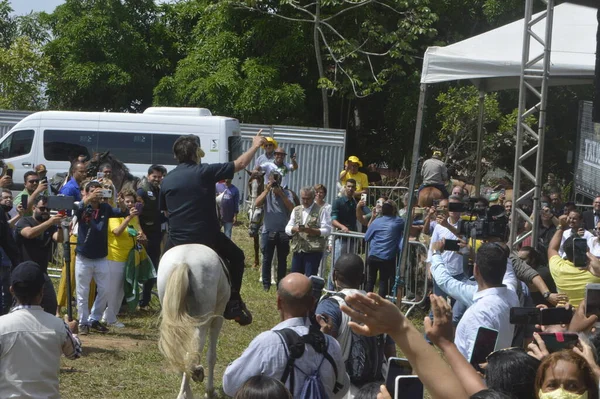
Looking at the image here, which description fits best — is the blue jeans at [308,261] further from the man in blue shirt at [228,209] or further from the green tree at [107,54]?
the green tree at [107,54]

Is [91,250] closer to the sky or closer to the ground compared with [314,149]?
closer to the ground

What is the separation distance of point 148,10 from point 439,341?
29.2 m

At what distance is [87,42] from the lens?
29.6 metres

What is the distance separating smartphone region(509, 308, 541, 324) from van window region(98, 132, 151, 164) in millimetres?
17712

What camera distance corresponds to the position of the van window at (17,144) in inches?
850

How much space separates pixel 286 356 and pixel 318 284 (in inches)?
28.2

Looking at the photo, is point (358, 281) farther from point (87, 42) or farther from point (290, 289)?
point (87, 42)

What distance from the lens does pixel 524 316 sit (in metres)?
4.50

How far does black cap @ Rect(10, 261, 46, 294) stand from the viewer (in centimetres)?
561

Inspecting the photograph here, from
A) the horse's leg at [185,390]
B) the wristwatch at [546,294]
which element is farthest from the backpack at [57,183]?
the wristwatch at [546,294]

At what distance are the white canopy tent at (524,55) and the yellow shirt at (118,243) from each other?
141 inches

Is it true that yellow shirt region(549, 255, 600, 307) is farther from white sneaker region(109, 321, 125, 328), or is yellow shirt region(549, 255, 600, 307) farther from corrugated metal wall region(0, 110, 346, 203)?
corrugated metal wall region(0, 110, 346, 203)

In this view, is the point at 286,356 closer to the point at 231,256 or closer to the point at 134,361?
the point at 231,256

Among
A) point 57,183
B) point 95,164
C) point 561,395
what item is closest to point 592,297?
point 561,395
